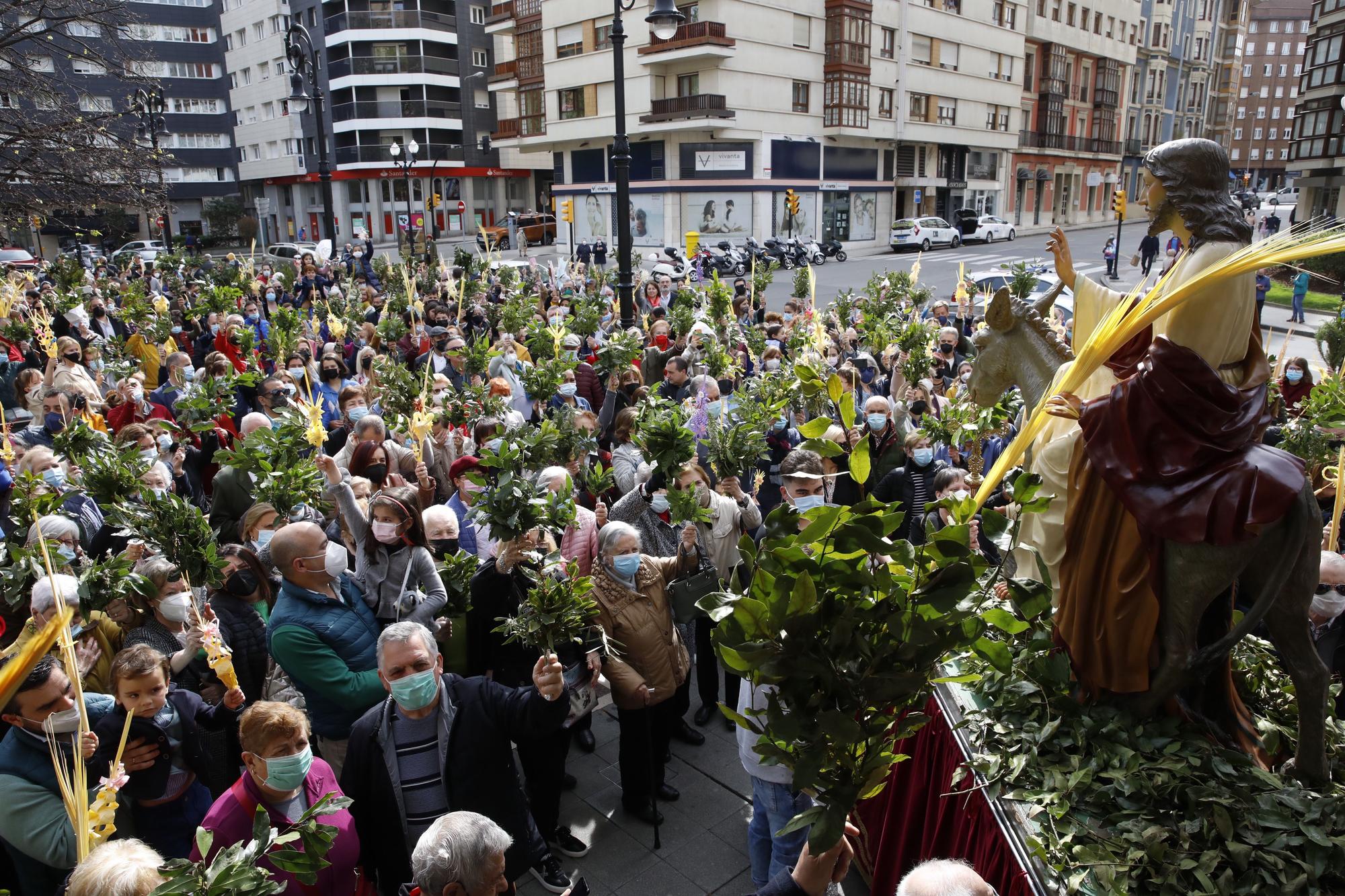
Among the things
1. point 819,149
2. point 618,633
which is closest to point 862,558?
point 618,633

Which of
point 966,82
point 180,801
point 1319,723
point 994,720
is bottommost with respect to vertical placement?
point 180,801

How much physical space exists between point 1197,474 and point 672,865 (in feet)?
10.7

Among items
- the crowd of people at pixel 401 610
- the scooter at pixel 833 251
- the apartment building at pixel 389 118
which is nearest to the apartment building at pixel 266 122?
the apartment building at pixel 389 118

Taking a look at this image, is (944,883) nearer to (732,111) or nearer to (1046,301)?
(1046,301)

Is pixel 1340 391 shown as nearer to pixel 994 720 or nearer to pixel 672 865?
pixel 994 720

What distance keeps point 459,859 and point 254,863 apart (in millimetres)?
595

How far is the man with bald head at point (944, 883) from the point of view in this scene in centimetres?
242

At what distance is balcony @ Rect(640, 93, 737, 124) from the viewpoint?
40.7 meters

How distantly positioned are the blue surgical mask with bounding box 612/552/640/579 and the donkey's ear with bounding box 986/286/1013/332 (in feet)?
7.35

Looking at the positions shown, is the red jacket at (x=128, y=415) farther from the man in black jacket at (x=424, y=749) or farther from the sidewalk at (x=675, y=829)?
the man in black jacket at (x=424, y=749)

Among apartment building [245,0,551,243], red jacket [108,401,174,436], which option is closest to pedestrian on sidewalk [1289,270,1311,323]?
red jacket [108,401,174,436]

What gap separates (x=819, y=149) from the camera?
46094 millimetres

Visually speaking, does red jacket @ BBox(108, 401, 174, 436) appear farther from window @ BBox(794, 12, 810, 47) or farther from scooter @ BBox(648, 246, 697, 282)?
window @ BBox(794, 12, 810, 47)

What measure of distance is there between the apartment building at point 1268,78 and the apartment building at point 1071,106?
5199 centimetres
